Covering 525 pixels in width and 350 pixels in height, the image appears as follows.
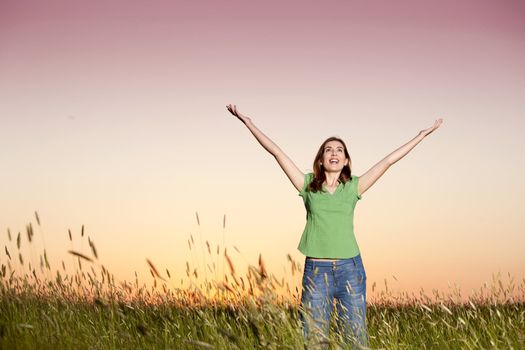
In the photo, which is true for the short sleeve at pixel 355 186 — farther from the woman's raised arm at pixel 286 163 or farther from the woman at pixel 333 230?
the woman's raised arm at pixel 286 163

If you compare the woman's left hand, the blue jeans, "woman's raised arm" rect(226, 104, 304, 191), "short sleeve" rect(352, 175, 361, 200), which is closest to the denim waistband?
the blue jeans

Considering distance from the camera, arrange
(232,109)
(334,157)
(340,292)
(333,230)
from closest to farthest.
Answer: (340,292)
(333,230)
(334,157)
(232,109)

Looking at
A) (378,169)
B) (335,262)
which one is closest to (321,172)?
(378,169)

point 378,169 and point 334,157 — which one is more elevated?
point 334,157

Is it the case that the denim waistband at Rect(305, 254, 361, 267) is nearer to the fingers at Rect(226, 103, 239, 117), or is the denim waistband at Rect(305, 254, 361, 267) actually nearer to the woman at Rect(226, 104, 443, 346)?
the woman at Rect(226, 104, 443, 346)

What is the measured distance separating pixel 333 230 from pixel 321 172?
613 mm

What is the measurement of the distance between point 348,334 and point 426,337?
1.49m

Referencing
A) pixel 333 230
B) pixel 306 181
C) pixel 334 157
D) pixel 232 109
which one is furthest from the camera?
pixel 232 109

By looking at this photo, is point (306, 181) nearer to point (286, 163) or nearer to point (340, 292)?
point (286, 163)

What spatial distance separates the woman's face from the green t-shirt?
0.60ft

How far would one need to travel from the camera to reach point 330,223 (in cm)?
504

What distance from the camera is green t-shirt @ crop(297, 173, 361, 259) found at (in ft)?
16.1

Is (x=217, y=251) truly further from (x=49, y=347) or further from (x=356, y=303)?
(x=49, y=347)

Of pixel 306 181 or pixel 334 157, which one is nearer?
pixel 334 157
